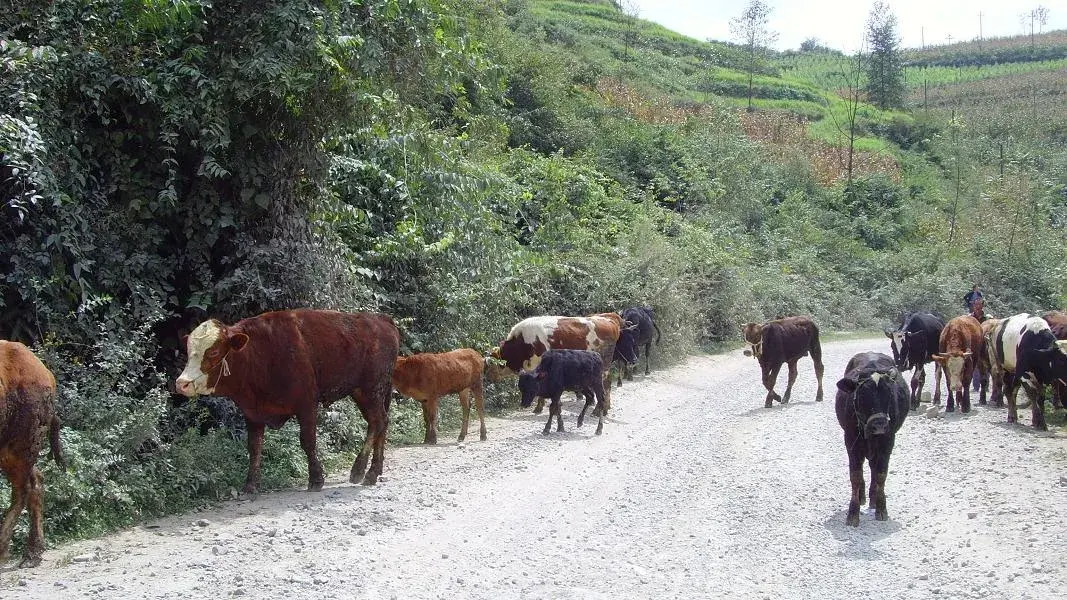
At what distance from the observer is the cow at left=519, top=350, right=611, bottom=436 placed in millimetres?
13844

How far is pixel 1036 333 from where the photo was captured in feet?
45.6

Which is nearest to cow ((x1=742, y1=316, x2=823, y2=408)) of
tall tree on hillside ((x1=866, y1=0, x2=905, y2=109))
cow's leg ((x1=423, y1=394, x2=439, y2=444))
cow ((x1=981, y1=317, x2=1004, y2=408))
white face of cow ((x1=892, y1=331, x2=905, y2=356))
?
white face of cow ((x1=892, y1=331, x2=905, y2=356))

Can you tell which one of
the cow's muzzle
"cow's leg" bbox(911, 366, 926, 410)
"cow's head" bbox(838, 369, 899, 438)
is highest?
"cow's head" bbox(838, 369, 899, 438)

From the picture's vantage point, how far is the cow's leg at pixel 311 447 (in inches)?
380

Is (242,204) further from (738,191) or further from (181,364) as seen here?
(738,191)

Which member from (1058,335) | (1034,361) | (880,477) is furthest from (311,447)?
(1058,335)

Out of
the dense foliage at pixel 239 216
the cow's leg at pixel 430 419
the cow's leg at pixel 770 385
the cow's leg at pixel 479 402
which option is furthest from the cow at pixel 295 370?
the cow's leg at pixel 770 385

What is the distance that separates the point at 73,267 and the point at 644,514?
239 inches

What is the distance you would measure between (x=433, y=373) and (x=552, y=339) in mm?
3967

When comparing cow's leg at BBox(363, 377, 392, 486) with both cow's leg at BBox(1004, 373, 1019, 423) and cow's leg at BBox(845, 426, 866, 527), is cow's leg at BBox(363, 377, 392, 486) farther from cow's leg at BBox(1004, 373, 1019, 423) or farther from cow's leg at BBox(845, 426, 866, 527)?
cow's leg at BBox(1004, 373, 1019, 423)

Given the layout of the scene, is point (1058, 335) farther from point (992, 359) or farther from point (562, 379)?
point (562, 379)

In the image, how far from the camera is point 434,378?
12.4m

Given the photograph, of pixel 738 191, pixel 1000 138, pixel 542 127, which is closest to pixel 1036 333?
pixel 542 127

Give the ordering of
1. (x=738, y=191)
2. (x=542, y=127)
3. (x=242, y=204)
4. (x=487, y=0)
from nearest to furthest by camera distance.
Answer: (x=242, y=204) < (x=487, y=0) < (x=542, y=127) < (x=738, y=191)
